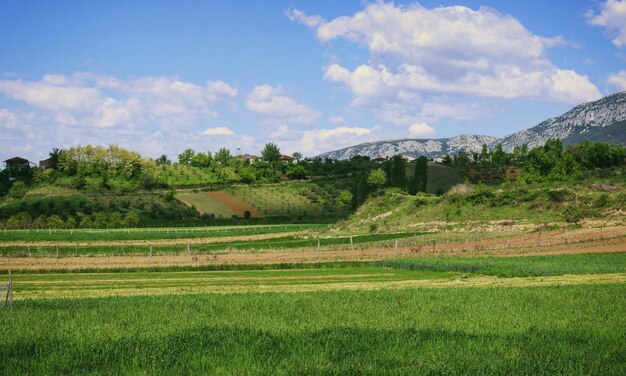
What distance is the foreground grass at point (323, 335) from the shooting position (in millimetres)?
14219

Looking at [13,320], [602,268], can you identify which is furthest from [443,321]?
[602,268]

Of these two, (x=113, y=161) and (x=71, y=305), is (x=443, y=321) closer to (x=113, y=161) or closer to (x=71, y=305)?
(x=71, y=305)

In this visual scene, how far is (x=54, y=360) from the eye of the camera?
14570mm

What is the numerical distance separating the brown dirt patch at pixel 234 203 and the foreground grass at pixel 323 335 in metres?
116

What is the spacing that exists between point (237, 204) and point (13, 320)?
128544mm

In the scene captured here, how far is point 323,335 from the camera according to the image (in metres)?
17.7

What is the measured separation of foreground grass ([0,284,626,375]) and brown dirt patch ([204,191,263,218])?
116243 mm

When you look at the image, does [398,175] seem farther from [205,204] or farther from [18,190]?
[18,190]

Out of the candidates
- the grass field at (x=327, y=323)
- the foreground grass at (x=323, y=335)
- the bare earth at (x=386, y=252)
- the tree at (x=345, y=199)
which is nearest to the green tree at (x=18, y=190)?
the tree at (x=345, y=199)

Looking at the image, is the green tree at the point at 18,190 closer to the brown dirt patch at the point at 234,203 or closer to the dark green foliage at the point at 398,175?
the brown dirt patch at the point at 234,203

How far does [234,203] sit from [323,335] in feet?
437

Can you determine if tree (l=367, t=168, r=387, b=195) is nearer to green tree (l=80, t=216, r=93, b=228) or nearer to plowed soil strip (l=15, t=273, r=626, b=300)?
green tree (l=80, t=216, r=93, b=228)

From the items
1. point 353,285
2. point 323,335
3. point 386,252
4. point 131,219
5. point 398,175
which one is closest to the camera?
point 323,335

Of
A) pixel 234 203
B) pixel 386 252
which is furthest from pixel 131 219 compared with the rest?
pixel 386 252
